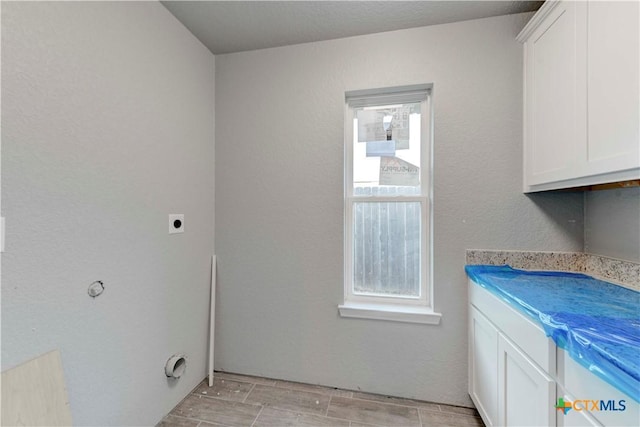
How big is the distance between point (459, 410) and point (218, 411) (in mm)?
1591

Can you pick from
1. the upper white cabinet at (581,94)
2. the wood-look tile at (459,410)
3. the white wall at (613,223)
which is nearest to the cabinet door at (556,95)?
the upper white cabinet at (581,94)

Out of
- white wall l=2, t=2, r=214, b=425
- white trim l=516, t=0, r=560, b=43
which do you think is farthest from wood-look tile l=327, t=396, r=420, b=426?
white trim l=516, t=0, r=560, b=43

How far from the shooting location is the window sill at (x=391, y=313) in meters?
1.82

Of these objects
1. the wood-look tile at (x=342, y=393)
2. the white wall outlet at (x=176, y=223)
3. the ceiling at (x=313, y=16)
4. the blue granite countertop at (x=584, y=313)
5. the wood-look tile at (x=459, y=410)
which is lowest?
the wood-look tile at (x=342, y=393)

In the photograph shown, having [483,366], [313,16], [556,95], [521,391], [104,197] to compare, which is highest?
[313,16]

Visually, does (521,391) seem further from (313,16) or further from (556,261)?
(313,16)

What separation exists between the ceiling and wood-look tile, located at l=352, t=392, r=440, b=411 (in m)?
2.60

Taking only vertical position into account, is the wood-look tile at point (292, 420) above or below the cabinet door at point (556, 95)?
below

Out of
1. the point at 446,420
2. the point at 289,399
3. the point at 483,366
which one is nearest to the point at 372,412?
the point at 446,420

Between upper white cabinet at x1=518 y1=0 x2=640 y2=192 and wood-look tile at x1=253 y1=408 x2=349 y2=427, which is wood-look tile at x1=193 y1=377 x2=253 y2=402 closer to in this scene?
wood-look tile at x1=253 y1=408 x2=349 y2=427

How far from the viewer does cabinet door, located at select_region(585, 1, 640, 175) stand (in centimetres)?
98

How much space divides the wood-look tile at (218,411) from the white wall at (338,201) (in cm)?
33

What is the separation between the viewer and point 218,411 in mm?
1736

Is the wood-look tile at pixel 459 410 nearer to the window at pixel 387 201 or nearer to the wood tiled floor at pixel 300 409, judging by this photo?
the wood tiled floor at pixel 300 409
